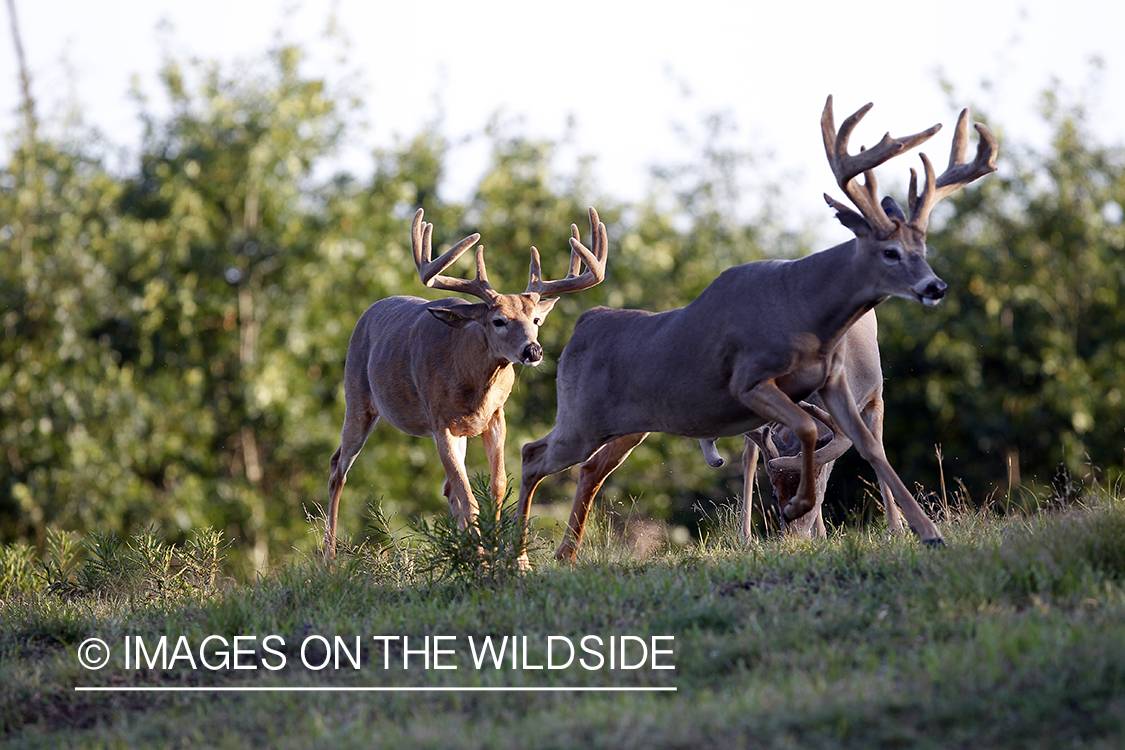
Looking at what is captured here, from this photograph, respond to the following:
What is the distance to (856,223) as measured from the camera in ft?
20.4

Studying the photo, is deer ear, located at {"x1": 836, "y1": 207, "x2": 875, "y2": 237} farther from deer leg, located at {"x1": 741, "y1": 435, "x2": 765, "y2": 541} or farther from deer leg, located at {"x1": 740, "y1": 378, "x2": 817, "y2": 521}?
deer leg, located at {"x1": 741, "y1": 435, "x2": 765, "y2": 541}

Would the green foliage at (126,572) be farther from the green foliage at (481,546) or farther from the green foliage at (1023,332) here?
the green foliage at (1023,332)

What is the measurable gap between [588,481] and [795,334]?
217cm

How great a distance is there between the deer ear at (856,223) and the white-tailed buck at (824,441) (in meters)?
1.43

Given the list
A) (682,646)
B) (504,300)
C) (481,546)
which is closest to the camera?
(682,646)

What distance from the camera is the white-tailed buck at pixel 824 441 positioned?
773 cm

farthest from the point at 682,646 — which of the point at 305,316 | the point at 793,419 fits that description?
the point at 305,316

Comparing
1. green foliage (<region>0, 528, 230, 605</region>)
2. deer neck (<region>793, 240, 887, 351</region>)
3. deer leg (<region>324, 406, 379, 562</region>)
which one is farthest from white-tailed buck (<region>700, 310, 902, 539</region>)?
green foliage (<region>0, 528, 230, 605</region>)

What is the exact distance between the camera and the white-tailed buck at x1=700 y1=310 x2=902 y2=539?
25.4 ft

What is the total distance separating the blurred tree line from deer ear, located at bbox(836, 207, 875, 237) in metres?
12.3

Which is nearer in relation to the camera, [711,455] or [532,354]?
[532,354]

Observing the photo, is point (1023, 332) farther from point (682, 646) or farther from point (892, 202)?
point (682, 646)

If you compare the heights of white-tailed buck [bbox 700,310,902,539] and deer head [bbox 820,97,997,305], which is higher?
deer head [bbox 820,97,997,305]

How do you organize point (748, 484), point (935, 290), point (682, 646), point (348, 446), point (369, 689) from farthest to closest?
1. point (348, 446)
2. point (748, 484)
3. point (935, 290)
4. point (682, 646)
5. point (369, 689)
